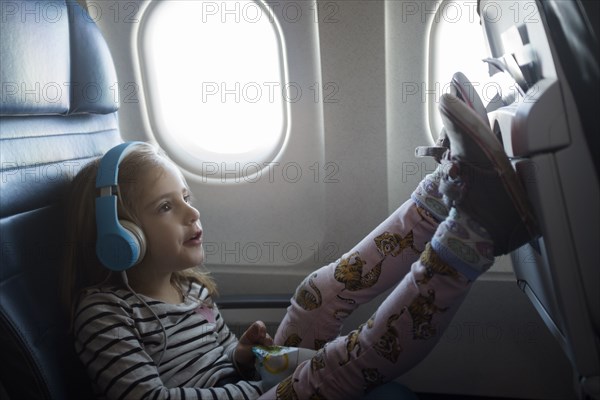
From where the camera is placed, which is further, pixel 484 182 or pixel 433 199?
pixel 433 199

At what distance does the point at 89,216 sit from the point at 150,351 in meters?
0.33

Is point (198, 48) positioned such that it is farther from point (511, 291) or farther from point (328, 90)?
point (511, 291)

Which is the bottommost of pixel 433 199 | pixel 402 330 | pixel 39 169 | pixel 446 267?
pixel 402 330

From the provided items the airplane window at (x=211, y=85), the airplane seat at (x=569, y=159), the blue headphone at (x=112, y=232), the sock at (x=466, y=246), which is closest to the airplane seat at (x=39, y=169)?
the blue headphone at (x=112, y=232)

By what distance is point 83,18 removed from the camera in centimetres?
146

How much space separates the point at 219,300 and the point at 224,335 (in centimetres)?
18

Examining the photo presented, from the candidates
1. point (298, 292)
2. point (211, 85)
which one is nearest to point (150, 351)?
point (298, 292)

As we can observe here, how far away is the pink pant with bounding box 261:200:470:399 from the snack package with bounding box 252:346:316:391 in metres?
0.09

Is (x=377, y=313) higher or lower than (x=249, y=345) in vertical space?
higher

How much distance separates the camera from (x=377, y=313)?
1152 millimetres

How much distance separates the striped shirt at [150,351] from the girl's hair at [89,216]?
0.06 metres

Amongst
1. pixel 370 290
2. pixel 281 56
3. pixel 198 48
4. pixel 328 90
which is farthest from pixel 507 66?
pixel 198 48

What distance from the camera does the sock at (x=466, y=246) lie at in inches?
39.6

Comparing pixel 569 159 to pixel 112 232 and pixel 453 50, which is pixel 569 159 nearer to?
pixel 112 232
